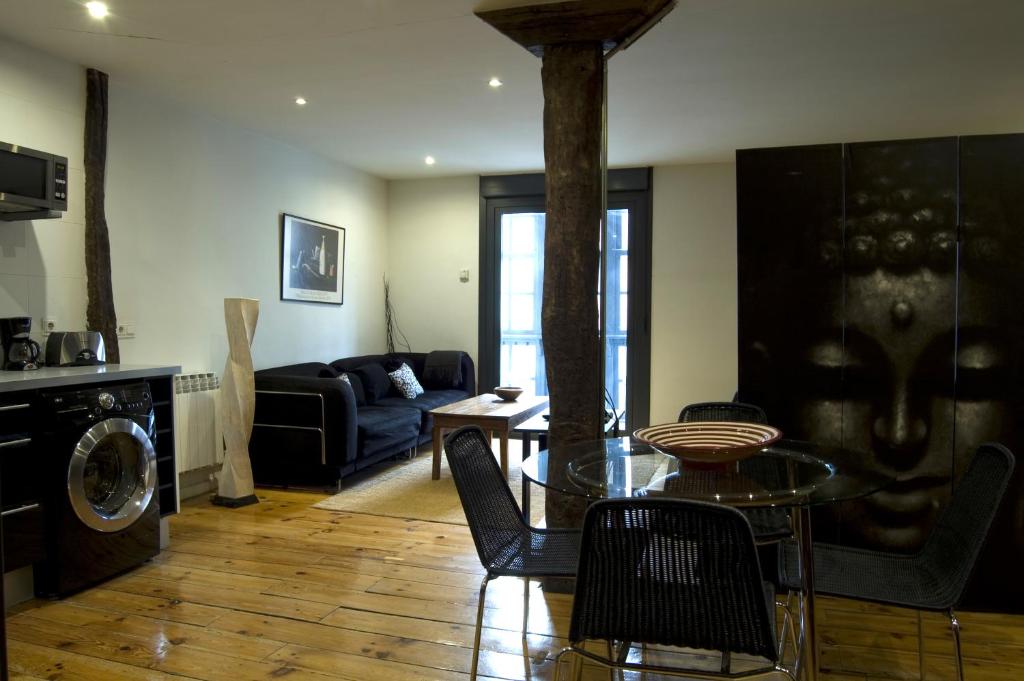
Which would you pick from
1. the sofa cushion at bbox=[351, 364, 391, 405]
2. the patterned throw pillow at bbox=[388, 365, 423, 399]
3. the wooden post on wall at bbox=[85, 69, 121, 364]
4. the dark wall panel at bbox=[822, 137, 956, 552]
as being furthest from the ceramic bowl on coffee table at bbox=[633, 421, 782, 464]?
the patterned throw pillow at bbox=[388, 365, 423, 399]

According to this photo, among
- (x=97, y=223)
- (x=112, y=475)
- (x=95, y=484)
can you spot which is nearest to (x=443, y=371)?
(x=97, y=223)

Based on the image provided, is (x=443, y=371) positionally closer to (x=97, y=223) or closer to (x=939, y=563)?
(x=97, y=223)

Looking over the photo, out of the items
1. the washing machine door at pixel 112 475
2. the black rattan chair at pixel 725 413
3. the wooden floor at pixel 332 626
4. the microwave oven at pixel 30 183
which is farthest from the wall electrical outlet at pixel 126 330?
the black rattan chair at pixel 725 413

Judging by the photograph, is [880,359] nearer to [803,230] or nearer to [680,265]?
[803,230]

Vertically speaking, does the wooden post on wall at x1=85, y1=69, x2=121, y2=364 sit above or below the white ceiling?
below

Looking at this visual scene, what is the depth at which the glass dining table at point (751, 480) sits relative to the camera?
186cm

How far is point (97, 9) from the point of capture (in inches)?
129

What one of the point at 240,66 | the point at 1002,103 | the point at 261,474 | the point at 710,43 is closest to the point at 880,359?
the point at 710,43

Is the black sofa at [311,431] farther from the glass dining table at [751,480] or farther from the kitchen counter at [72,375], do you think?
the glass dining table at [751,480]

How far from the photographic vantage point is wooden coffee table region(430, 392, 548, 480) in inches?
195

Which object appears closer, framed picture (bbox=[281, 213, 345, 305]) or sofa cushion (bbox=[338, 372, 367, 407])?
framed picture (bbox=[281, 213, 345, 305])

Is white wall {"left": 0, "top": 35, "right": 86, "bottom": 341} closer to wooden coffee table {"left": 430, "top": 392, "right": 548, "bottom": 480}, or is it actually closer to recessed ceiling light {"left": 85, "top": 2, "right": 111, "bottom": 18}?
recessed ceiling light {"left": 85, "top": 2, "right": 111, "bottom": 18}

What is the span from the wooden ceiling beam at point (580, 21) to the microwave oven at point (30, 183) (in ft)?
7.13

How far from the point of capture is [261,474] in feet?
16.6
